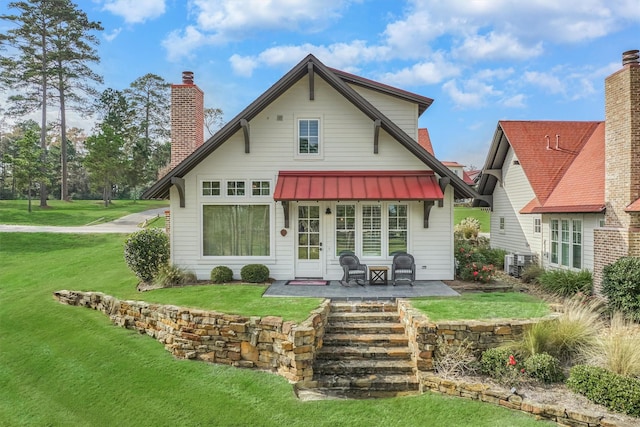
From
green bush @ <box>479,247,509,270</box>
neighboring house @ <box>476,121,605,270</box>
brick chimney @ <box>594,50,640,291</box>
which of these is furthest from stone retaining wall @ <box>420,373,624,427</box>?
green bush @ <box>479,247,509,270</box>

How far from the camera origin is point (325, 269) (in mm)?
13797

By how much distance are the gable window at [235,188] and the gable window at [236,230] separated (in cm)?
48

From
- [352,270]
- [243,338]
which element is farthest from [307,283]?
[243,338]

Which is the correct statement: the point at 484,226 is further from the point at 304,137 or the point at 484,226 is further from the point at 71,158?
the point at 71,158

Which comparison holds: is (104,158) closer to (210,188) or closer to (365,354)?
(210,188)

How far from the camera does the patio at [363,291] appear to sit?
11.4m

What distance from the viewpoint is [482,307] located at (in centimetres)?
990

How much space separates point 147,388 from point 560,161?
19.8m

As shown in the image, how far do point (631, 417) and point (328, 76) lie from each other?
1174cm

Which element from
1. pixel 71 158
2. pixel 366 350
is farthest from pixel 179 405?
pixel 71 158

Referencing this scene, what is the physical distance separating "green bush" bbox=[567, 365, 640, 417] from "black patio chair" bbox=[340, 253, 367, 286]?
6.50 metres

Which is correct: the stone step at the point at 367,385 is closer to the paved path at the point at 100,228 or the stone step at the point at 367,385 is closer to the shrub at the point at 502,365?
the shrub at the point at 502,365

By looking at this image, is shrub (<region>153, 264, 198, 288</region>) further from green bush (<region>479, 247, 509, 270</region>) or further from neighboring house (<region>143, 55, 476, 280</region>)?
green bush (<region>479, 247, 509, 270</region>)

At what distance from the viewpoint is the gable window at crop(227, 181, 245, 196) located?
14.0 metres
